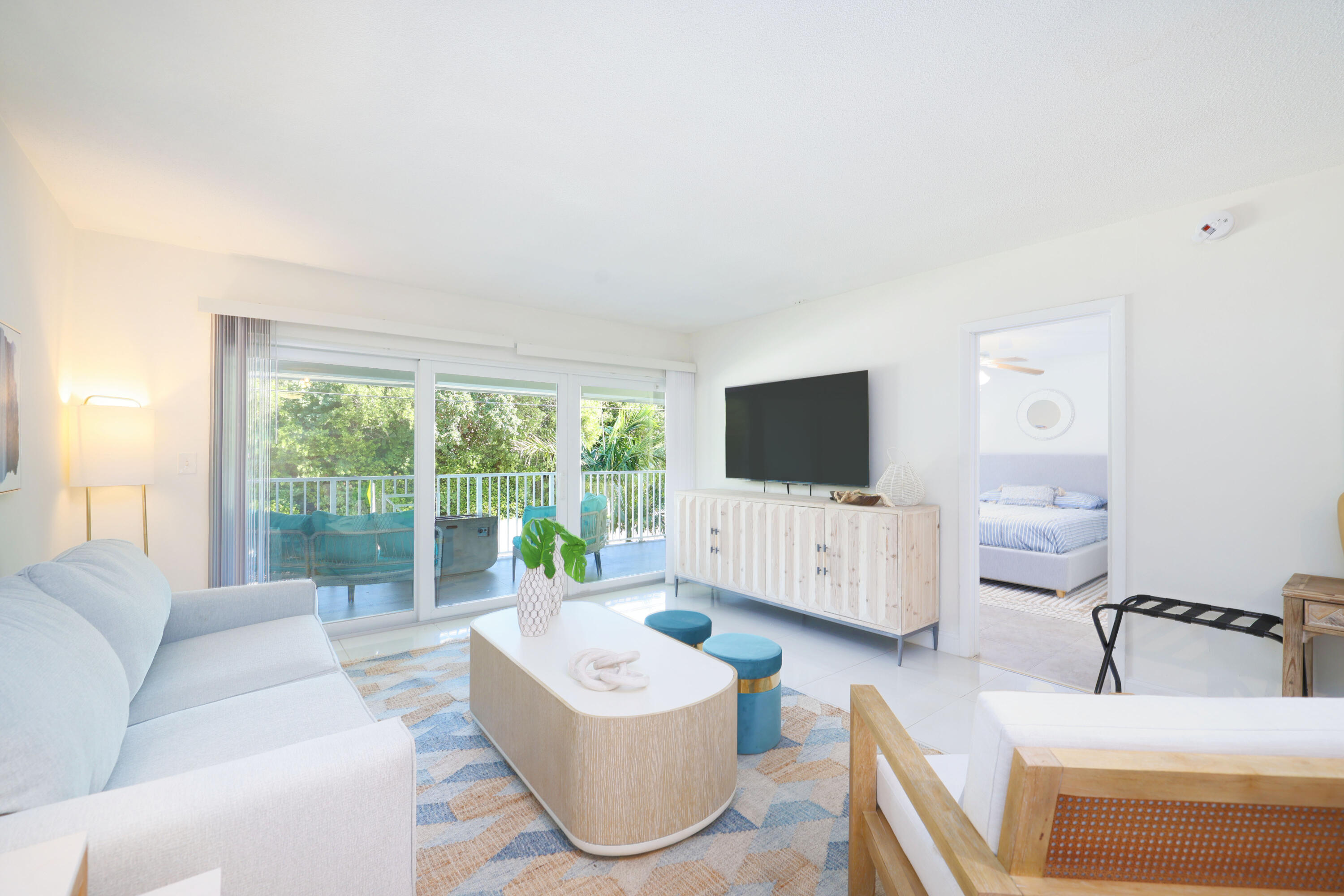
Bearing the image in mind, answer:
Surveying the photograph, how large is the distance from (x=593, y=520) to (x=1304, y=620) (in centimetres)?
419

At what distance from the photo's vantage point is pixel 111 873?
3.00 feet

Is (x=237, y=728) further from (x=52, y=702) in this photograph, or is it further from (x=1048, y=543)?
(x=1048, y=543)

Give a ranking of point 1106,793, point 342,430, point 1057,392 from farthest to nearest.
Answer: point 1057,392 < point 342,430 < point 1106,793

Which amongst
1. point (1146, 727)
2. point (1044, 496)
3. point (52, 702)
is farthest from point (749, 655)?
point (1044, 496)

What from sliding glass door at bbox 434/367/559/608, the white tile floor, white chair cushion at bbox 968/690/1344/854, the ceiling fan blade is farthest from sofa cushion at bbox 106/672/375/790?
the ceiling fan blade

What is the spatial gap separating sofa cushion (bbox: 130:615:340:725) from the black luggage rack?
312cm

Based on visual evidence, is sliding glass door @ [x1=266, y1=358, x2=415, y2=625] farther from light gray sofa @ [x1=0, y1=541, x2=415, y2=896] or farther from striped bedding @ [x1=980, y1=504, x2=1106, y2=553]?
striped bedding @ [x1=980, y1=504, x2=1106, y2=553]

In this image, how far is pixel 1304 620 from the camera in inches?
83.5

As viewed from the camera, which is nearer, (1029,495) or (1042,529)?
(1042,529)

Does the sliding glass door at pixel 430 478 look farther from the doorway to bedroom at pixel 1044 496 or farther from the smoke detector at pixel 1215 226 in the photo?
the smoke detector at pixel 1215 226

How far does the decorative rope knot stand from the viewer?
1.87 m

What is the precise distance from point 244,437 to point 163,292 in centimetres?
89

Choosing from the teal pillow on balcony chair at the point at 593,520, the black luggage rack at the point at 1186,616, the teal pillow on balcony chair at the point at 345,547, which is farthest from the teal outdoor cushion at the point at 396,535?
the black luggage rack at the point at 1186,616

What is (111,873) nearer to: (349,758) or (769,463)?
(349,758)
